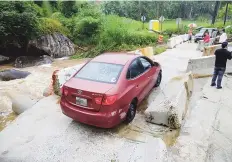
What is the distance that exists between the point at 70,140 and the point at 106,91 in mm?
1465

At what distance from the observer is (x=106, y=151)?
5.03 meters

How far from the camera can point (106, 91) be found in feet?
17.1

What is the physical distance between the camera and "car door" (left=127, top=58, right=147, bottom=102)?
598cm

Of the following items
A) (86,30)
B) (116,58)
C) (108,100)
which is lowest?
(86,30)

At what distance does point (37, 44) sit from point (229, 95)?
693 inches

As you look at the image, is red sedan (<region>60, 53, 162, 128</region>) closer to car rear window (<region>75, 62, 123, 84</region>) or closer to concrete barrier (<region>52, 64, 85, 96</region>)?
car rear window (<region>75, 62, 123, 84</region>)

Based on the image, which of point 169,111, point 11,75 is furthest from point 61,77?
point 11,75

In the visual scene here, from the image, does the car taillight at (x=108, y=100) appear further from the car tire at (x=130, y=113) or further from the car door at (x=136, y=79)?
the car tire at (x=130, y=113)

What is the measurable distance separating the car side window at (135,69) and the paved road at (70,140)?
47.8 inches

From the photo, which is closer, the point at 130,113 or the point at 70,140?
the point at 70,140

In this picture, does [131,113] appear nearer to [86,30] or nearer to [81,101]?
[81,101]

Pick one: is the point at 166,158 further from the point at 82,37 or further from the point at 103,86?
the point at 82,37

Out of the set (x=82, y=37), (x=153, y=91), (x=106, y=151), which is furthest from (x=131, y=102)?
(x=82, y=37)

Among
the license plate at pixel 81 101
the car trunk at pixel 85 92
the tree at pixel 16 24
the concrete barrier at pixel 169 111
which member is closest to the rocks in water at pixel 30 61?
the tree at pixel 16 24
